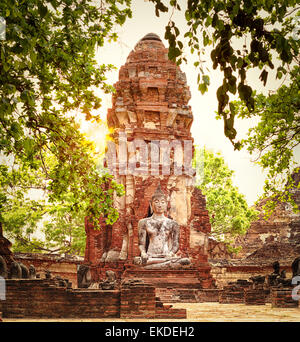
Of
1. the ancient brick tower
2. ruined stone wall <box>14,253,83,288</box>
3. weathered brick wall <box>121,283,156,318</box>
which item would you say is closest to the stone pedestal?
the ancient brick tower

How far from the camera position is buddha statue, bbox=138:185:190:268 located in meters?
15.2

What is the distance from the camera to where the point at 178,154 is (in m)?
17.9

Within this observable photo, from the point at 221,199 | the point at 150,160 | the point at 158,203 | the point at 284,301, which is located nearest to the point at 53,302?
the point at 284,301

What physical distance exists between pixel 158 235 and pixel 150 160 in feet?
10.7

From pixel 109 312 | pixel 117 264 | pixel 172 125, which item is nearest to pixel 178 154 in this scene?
pixel 172 125

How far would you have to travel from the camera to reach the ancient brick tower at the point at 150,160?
56.0 ft

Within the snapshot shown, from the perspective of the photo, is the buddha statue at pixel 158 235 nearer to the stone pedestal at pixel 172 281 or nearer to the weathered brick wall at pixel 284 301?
the stone pedestal at pixel 172 281

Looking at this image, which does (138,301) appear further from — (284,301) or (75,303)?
(284,301)

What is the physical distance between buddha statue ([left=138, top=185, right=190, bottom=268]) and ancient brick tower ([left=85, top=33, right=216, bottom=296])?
118 centimetres

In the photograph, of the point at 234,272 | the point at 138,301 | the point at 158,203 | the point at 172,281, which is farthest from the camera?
the point at 234,272

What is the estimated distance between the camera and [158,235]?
15.4m

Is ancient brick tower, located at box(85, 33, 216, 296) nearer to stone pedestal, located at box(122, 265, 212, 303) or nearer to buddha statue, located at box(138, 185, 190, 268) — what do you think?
buddha statue, located at box(138, 185, 190, 268)

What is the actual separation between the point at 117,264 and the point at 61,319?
819 cm
